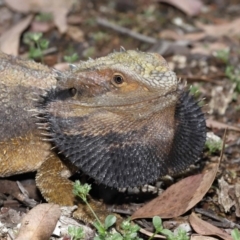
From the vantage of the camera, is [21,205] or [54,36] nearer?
[21,205]

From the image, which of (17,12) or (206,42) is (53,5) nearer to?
(17,12)

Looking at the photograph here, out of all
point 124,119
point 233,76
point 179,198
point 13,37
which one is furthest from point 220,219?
point 13,37

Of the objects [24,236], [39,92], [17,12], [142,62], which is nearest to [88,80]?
[142,62]

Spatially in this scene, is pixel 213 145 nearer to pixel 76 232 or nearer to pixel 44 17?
pixel 76 232

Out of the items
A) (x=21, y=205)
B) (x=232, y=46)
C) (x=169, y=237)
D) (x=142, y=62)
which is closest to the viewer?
(x=169, y=237)

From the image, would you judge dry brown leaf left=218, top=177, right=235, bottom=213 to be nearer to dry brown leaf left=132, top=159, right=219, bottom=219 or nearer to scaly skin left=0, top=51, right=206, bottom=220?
dry brown leaf left=132, top=159, right=219, bottom=219

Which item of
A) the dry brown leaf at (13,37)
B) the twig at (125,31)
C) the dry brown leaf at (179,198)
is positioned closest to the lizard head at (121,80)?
the dry brown leaf at (179,198)
